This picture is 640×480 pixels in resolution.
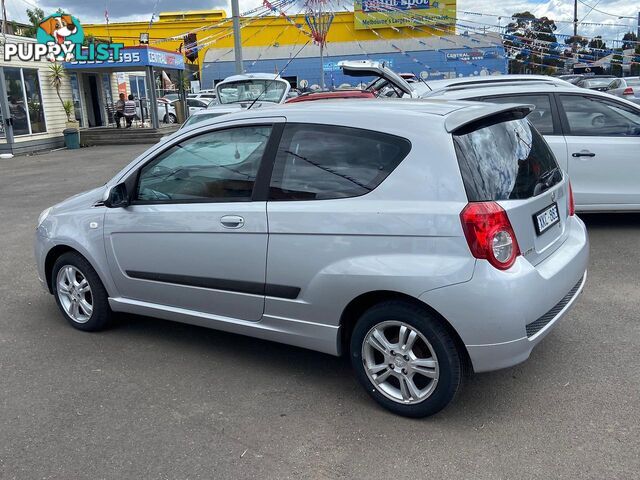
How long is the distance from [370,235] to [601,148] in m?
4.76

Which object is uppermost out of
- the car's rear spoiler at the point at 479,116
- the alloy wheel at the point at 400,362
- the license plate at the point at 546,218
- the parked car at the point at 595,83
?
the parked car at the point at 595,83

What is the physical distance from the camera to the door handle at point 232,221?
379cm

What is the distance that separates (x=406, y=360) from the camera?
3.39m

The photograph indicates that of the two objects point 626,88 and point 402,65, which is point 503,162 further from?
point 402,65

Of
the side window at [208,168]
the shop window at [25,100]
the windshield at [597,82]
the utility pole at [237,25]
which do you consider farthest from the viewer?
the windshield at [597,82]

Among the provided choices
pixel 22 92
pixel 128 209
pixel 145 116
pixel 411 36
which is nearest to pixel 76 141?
pixel 22 92

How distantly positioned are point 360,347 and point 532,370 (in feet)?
4.00

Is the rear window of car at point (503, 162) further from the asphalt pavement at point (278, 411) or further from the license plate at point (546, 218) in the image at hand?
the asphalt pavement at point (278, 411)

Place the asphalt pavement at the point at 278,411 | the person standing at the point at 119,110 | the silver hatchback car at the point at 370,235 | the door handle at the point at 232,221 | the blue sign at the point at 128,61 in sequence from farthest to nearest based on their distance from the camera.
Result: the person standing at the point at 119,110, the blue sign at the point at 128,61, the door handle at the point at 232,221, the silver hatchback car at the point at 370,235, the asphalt pavement at the point at 278,411

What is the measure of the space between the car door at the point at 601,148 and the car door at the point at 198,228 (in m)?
4.57

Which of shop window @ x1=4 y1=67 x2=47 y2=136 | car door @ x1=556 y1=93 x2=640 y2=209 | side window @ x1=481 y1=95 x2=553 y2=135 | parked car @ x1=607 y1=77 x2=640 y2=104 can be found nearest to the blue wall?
parked car @ x1=607 y1=77 x2=640 y2=104

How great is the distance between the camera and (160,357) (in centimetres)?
440

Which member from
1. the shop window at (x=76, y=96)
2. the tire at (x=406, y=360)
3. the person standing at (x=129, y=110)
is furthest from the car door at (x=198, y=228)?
the shop window at (x=76, y=96)

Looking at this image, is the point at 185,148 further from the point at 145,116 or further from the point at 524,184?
the point at 145,116
